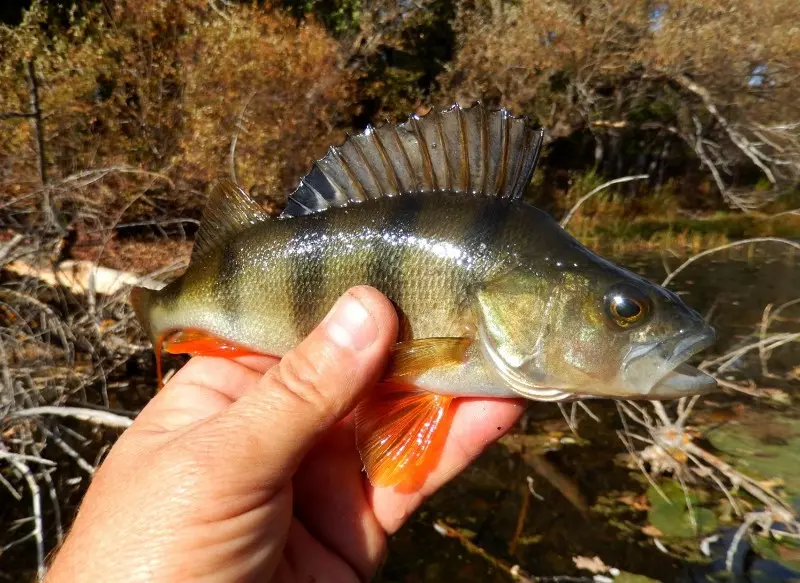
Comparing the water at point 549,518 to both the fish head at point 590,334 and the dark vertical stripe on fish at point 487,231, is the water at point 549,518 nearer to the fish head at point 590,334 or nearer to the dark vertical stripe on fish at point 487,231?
the fish head at point 590,334

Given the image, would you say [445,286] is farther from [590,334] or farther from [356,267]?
[590,334]

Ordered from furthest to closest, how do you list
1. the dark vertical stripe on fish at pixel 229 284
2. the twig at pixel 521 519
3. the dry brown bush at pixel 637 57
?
the dry brown bush at pixel 637 57, the twig at pixel 521 519, the dark vertical stripe on fish at pixel 229 284

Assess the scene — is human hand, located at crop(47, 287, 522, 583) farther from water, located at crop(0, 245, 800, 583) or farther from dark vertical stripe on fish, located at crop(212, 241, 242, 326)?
water, located at crop(0, 245, 800, 583)

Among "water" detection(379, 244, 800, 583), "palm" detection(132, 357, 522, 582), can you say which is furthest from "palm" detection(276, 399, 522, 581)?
"water" detection(379, 244, 800, 583)

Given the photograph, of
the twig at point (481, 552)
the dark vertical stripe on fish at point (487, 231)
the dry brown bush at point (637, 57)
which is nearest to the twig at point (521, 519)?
the twig at point (481, 552)

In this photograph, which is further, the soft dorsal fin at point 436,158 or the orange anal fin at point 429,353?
the soft dorsal fin at point 436,158

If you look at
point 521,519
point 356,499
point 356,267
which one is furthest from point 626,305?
point 521,519
